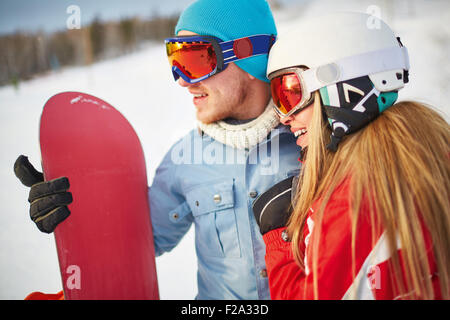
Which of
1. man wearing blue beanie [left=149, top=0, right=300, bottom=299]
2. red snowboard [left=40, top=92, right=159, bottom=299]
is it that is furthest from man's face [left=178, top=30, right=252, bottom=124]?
red snowboard [left=40, top=92, right=159, bottom=299]

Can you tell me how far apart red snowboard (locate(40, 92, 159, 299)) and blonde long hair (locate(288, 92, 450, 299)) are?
1.09m

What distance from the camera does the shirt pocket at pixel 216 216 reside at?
1750mm

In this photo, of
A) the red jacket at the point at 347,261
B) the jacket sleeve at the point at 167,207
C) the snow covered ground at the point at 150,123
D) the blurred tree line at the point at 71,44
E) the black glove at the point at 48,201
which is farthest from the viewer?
the blurred tree line at the point at 71,44

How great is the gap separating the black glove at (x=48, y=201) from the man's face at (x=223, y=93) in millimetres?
846

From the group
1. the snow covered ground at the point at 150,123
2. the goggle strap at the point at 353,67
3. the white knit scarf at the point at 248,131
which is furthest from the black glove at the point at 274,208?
the snow covered ground at the point at 150,123

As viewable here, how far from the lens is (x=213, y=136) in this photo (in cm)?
179

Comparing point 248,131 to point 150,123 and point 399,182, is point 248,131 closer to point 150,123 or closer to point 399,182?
point 399,182

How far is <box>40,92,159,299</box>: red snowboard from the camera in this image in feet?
5.70

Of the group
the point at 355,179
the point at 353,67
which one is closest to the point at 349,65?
the point at 353,67

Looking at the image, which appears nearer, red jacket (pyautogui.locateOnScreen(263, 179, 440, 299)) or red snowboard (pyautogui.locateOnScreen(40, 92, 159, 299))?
red jacket (pyautogui.locateOnScreen(263, 179, 440, 299))

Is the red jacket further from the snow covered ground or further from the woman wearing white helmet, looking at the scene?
the snow covered ground

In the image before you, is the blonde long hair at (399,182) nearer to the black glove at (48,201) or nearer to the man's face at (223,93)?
the man's face at (223,93)

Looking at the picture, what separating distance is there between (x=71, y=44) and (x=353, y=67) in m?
4.15

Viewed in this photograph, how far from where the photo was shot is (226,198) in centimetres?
175
